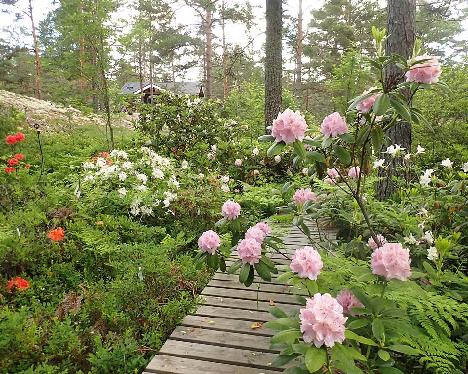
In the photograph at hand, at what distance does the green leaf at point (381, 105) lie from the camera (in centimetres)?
178

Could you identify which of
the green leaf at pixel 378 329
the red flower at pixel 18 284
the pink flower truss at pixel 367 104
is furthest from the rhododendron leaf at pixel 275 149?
the red flower at pixel 18 284

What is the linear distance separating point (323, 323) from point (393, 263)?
49cm

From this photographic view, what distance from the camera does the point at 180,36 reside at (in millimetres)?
19250

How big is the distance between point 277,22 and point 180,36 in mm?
12711

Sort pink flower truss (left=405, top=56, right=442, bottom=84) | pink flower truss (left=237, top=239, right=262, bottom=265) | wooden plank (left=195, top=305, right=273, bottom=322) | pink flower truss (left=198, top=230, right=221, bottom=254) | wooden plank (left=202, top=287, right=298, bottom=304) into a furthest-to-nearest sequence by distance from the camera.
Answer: wooden plank (left=202, top=287, right=298, bottom=304) → wooden plank (left=195, top=305, right=273, bottom=322) → pink flower truss (left=198, top=230, right=221, bottom=254) → pink flower truss (left=237, top=239, right=262, bottom=265) → pink flower truss (left=405, top=56, right=442, bottom=84)

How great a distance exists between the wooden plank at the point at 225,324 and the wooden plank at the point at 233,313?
5cm

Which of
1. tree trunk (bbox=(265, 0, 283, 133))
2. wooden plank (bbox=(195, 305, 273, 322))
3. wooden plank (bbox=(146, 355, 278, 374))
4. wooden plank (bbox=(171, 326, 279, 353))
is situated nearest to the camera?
wooden plank (bbox=(146, 355, 278, 374))

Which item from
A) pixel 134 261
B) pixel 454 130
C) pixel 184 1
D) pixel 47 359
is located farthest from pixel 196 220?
pixel 184 1

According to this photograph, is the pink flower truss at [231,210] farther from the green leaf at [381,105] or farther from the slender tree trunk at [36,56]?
the slender tree trunk at [36,56]

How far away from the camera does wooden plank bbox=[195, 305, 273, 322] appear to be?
9.70 feet

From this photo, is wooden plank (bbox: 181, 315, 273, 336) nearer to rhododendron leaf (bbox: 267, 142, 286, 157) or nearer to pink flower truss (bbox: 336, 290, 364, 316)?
pink flower truss (bbox: 336, 290, 364, 316)

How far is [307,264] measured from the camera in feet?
5.65

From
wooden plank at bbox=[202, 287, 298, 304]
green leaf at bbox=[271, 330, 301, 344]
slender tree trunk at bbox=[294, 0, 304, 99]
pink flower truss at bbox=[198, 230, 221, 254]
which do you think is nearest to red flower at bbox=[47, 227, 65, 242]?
wooden plank at bbox=[202, 287, 298, 304]

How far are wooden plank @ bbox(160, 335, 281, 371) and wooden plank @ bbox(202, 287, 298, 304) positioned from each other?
2.44 ft
